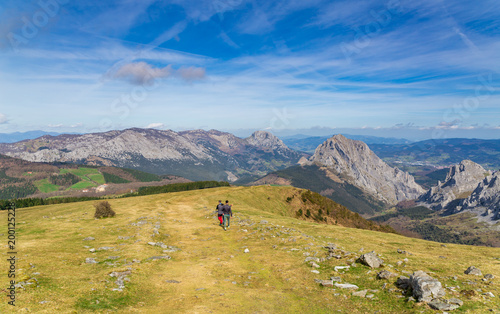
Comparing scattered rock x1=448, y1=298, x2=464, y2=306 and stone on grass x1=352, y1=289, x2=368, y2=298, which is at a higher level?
scattered rock x1=448, y1=298, x2=464, y2=306

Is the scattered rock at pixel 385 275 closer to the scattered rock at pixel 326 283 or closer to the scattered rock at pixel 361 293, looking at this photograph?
the scattered rock at pixel 361 293

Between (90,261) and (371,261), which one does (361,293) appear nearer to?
(371,261)

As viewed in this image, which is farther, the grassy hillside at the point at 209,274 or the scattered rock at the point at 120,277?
the scattered rock at the point at 120,277

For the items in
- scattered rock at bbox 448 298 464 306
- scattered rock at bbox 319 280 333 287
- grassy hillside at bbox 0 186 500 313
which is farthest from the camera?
scattered rock at bbox 319 280 333 287

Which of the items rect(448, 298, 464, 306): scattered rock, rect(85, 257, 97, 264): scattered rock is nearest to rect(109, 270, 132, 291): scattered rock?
rect(85, 257, 97, 264): scattered rock

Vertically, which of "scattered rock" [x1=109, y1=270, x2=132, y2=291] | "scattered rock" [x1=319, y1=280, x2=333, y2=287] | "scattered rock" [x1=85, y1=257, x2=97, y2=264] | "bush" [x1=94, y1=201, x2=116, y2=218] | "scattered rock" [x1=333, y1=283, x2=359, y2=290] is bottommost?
"bush" [x1=94, y1=201, x2=116, y2=218]

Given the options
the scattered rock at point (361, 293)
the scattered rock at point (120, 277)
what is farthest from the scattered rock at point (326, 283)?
the scattered rock at point (120, 277)

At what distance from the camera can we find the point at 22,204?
130m

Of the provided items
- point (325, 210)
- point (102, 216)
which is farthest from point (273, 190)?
point (102, 216)

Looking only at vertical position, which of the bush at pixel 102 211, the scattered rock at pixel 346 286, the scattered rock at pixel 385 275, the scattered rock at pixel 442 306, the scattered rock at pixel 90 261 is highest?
the scattered rock at pixel 442 306

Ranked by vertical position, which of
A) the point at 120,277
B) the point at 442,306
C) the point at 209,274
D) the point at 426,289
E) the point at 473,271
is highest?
the point at 426,289

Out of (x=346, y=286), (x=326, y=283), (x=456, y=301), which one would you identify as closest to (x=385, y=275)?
(x=346, y=286)

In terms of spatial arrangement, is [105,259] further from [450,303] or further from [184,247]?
Answer: [450,303]

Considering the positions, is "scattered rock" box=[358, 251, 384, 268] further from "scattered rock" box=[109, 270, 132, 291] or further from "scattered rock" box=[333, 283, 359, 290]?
"scattered rock" box=[109, 270, 132, 291]
